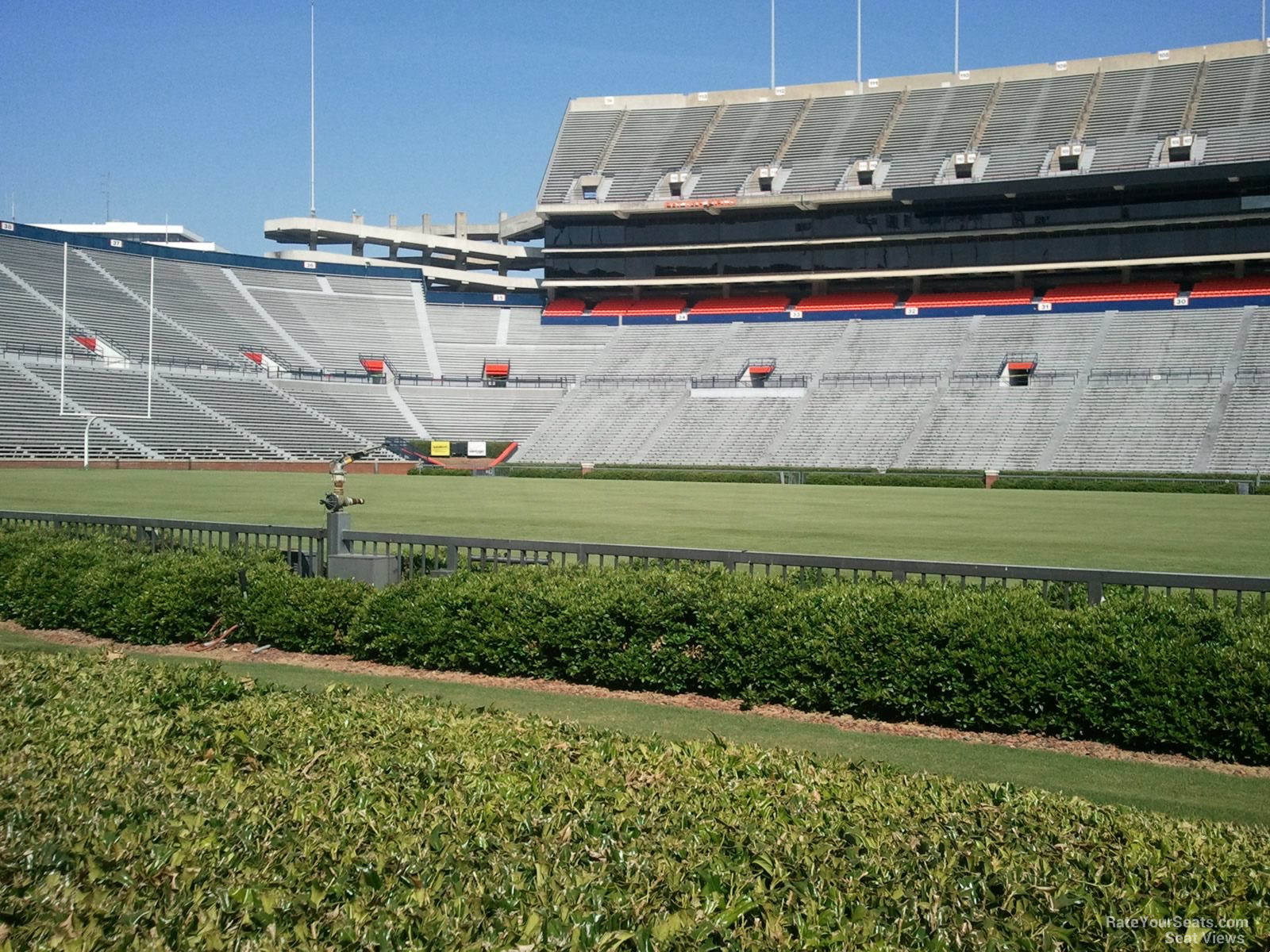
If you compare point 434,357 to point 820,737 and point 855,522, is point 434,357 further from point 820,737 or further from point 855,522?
point 820,737

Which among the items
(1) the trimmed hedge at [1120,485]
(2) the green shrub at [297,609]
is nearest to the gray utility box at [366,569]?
(2) the green shrub at [297,609]

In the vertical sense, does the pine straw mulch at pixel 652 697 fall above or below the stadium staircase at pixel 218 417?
below

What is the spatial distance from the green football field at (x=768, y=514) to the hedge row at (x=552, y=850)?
1550cm

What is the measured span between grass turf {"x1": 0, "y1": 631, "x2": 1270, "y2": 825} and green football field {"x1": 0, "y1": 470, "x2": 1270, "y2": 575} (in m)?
11.1

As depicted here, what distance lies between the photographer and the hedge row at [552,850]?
3357 millimetres

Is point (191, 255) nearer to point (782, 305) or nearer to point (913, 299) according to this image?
point (782, 305)

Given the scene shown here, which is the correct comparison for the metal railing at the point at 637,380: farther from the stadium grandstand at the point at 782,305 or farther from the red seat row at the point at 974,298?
the red seat row at the point at 974,298

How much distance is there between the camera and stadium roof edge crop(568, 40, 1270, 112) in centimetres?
7469

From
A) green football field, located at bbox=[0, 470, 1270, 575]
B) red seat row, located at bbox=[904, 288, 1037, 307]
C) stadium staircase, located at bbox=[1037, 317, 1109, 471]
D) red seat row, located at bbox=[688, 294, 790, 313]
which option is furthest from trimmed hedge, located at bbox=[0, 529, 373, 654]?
red seat row, located at bbox=[688, 294, 790, 313]

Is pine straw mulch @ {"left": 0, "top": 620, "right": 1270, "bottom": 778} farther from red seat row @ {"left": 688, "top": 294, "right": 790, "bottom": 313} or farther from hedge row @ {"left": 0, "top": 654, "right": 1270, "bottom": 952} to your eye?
red seat row @ {"left": 688, "top": 294, "right": 790, "bottom": 313}

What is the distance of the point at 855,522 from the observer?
2788 cm

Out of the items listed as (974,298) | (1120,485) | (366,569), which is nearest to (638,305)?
(974,298)

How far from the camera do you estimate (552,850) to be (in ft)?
13.1

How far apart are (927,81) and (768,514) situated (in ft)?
197
